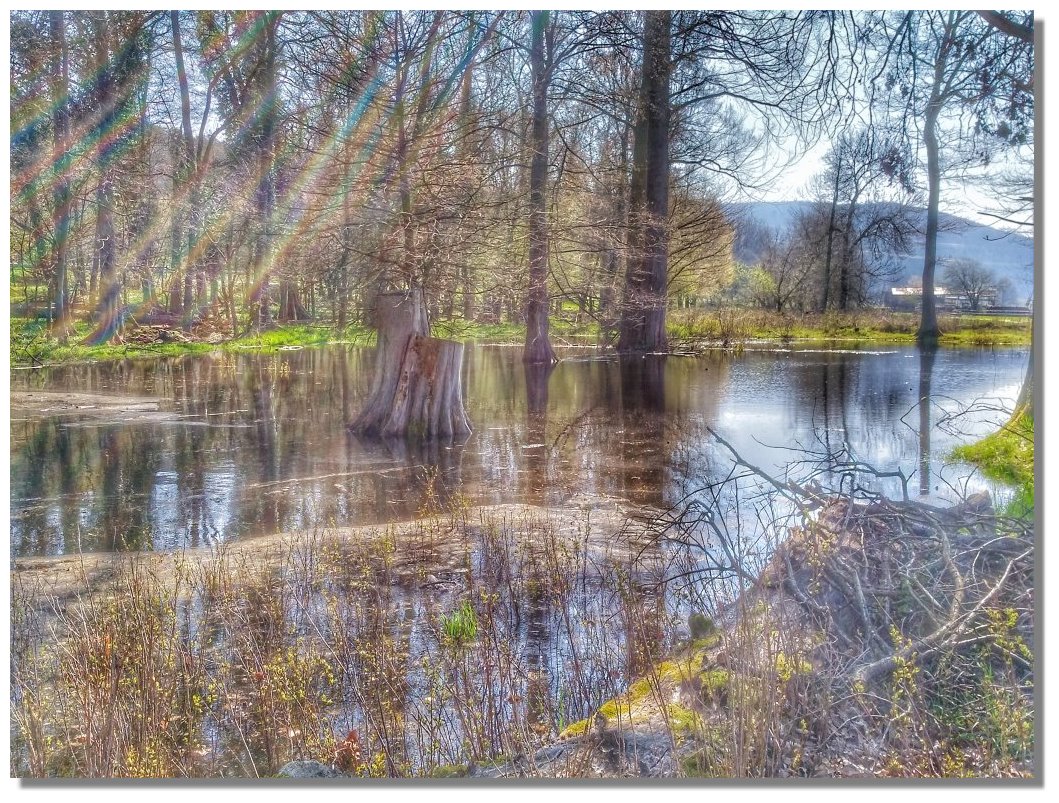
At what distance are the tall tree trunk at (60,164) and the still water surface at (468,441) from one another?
0.94ft

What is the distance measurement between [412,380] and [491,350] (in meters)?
0.34

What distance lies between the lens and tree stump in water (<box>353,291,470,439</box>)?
11.0 feet

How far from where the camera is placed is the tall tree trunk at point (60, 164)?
3.15m

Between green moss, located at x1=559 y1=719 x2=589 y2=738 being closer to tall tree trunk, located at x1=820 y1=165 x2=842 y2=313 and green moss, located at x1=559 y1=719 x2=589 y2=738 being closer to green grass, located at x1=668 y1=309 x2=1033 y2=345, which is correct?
green grass, located at x1=668 y1=309 x2=1033 y2=345

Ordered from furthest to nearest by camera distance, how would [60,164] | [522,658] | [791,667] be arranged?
1. [60,164]
2. [522,658]
3. [791,667]

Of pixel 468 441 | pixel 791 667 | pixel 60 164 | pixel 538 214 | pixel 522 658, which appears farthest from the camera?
pixel 468 441

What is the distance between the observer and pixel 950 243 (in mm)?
3195

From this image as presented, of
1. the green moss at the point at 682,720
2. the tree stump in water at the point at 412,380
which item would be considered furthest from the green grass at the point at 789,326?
the green moss at the point at 682,720

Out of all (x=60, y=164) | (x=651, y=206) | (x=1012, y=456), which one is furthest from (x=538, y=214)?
(x=1012, y=456)

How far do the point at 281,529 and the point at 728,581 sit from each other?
1.64 meters

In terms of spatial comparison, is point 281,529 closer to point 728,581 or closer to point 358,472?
point 358,472

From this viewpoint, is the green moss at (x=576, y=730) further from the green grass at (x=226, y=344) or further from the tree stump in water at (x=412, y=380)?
the green grass at (x=226, y=344)

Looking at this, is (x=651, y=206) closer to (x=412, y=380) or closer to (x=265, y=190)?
(x=412, y=380)

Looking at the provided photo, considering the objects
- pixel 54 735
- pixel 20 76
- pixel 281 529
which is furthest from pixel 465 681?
pixel 20 76
